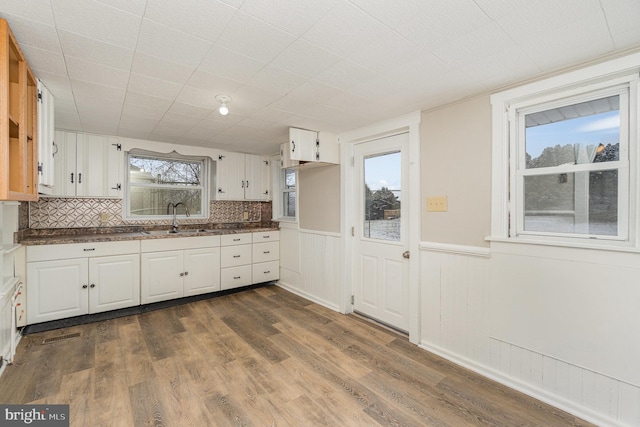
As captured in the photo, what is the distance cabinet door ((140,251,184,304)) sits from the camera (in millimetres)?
3441

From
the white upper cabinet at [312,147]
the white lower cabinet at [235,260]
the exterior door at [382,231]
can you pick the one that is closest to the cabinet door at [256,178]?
the white lower cabinet at [235,260]

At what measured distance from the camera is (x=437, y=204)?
2506mm

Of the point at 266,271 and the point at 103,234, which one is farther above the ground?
the point at 103,234

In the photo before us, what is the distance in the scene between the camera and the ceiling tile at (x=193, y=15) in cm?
125

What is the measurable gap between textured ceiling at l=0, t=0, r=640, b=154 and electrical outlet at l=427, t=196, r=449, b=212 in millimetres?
804

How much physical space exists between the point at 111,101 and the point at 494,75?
9.72ft

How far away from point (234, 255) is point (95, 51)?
2.96m

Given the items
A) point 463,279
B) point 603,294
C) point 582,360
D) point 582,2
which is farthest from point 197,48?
point 582,360

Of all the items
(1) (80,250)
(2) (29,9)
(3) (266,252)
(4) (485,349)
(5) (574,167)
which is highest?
(2) (29,9)

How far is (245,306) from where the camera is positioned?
144 inches

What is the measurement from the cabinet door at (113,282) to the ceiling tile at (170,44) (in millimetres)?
2560

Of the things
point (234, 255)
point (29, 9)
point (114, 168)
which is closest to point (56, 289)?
point (114, 168)

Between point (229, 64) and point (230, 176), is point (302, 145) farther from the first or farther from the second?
point (230, 176)

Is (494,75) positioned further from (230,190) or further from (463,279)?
(230,190)
